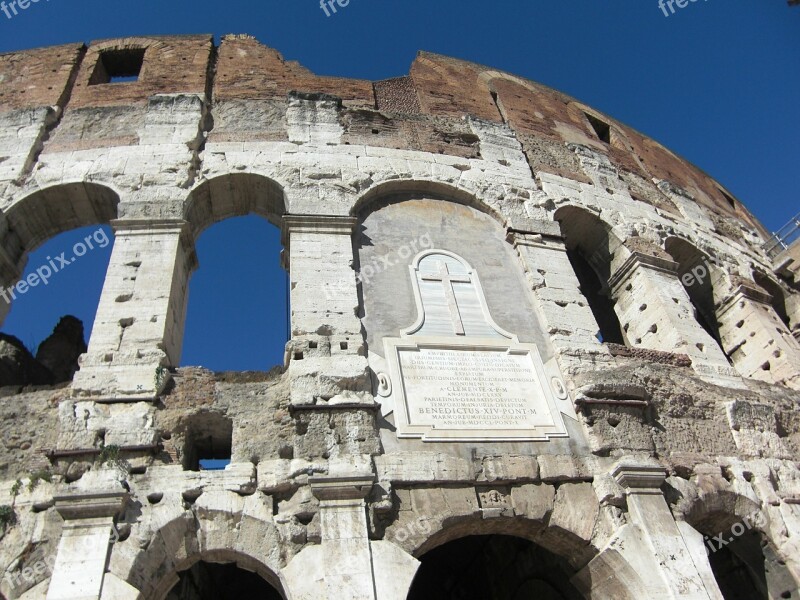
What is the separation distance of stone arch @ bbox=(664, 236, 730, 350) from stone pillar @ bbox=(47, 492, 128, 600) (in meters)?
9.43

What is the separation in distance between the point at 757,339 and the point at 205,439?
850cm

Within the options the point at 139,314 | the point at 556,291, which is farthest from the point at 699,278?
the point at 139,314

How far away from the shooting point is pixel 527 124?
487 inches

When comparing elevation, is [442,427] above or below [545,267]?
below

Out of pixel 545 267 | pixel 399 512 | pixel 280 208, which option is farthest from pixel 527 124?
pixel 399 512

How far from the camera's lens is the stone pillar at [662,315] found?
345 inches

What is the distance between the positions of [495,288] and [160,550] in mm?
5063

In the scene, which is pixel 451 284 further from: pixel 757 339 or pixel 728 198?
pixel 728 198

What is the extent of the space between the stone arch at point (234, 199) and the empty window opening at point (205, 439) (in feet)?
10.8

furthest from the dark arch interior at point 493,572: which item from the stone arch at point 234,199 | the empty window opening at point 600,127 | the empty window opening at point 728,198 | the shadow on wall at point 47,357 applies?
the empty window opening at point 728,198

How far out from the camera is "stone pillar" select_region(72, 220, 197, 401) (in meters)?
6.66

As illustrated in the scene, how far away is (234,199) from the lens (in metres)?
9.59

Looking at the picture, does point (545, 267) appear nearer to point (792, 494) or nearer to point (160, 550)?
point (792, 494)

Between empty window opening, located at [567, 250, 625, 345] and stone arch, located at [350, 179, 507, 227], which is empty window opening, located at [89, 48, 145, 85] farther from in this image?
empty window opening, located at [567, 250, 625, 345]
